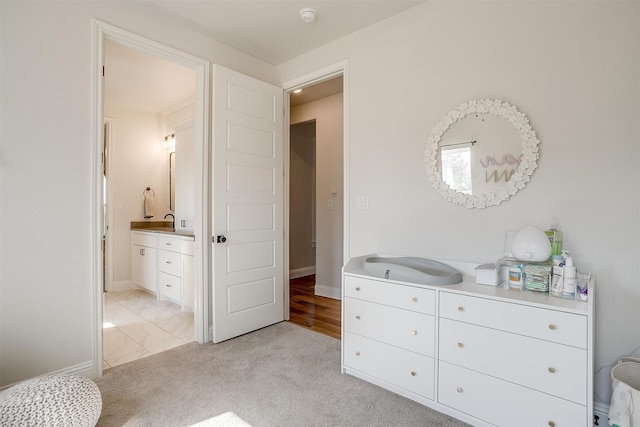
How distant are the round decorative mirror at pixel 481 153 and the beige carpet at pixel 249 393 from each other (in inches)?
52.1

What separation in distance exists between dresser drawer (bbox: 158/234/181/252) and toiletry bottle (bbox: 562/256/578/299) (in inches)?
132

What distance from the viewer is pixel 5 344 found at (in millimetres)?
1785

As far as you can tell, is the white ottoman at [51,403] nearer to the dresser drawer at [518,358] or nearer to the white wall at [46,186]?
the white wall at [46,186]

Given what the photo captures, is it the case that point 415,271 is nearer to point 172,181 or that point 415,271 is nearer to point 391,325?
point 391,325

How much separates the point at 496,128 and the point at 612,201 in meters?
0.70

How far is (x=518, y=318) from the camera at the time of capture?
146 cm

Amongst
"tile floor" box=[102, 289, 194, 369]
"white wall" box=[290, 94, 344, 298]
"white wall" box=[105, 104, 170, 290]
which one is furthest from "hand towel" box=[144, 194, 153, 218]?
"white wall" box=[290, 94, 344, 298]

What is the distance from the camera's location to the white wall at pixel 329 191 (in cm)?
404

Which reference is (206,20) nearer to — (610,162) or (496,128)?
(496,128)

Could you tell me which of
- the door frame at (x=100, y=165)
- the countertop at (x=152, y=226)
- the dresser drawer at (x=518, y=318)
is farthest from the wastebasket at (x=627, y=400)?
the countertop at (x=152, y=226)

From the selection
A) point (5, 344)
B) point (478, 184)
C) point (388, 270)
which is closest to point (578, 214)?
point (478, 184)

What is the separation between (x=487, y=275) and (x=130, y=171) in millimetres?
4709

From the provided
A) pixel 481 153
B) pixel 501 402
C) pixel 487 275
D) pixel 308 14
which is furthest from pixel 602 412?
pixel 308 14

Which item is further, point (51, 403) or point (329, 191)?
point (329, 191)
